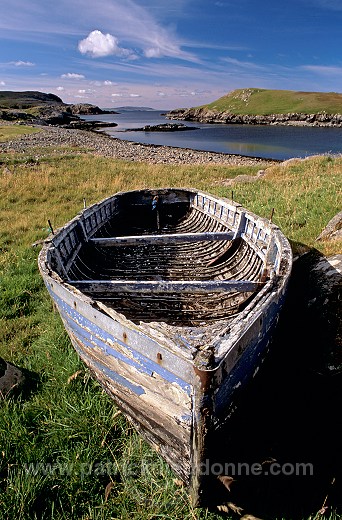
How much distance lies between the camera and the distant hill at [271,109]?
104 metres

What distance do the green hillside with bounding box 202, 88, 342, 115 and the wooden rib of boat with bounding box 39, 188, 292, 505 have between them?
115984mm

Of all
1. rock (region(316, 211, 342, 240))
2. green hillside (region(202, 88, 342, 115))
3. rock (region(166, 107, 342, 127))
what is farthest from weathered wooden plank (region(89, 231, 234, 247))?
green hillside (region(202, 88, 342, 115))

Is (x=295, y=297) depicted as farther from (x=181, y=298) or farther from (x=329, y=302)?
(x=181, y=298)

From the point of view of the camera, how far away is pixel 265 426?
368cm

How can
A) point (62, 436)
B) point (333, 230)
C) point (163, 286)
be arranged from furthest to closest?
point (333, 230)
point (163, 286)
point (62, 436)

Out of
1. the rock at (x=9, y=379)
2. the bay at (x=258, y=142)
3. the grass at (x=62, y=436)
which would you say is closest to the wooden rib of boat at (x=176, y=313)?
the grass at (x=62, y=436)

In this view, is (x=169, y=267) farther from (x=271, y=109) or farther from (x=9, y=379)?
Answer: (x=271, y=109)

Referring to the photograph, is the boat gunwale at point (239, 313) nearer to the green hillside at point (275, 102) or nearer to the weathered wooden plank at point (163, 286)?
the weathered wooden plank at point (163, 286)

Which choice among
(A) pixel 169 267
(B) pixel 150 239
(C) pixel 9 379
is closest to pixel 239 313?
(C) pixel 9 379

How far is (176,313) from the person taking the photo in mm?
5082

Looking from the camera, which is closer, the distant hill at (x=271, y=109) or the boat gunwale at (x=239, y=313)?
the boat gunwale at (x=239, y=313)

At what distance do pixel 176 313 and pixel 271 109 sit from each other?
454 feet

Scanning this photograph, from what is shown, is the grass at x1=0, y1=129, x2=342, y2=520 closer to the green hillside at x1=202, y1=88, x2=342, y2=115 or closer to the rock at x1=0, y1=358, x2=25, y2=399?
the rock at x1=0, y1=358, x2=25, y2=399

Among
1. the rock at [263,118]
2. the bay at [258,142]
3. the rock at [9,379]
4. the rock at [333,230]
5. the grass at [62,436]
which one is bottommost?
the grass at [62,436]
